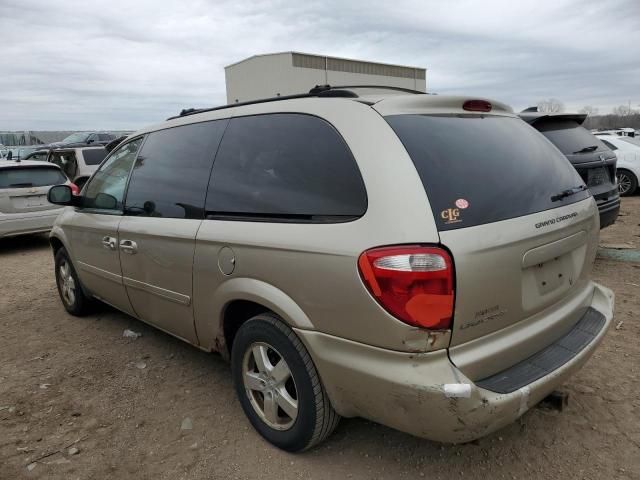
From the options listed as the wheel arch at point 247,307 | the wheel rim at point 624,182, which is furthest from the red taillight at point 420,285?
the wheel rim at point 624,182

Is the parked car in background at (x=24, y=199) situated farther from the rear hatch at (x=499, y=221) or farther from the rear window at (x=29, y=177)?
the rear hatch at (x=499, y=221)

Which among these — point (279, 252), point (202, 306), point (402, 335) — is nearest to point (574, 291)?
point (402, 335)

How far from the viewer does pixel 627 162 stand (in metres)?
11.3

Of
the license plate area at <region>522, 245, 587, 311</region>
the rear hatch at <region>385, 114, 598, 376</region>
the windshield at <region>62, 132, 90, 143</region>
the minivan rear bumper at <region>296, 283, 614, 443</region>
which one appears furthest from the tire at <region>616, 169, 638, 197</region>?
the windshield at <region>62, 132, 90, 143</region>

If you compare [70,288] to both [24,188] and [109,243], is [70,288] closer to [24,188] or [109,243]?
[109,243]

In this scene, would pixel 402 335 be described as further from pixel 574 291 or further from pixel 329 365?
pixel 574 291

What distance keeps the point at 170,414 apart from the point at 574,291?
241 cm

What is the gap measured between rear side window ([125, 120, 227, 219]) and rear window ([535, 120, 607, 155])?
3.94 m

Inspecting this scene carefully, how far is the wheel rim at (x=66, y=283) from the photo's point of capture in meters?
4.68

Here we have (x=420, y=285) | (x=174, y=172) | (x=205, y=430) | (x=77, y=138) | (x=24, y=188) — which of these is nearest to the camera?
(x=420, y=285)

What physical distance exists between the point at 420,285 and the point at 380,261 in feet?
0.58

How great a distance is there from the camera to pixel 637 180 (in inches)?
443

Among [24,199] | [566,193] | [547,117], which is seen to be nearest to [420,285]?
[566,193]

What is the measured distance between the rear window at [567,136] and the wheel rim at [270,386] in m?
4.27
